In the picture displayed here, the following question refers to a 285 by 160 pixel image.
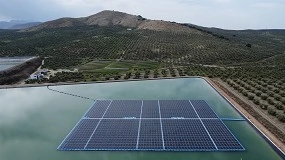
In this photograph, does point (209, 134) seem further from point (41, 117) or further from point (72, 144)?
point (41, 117)

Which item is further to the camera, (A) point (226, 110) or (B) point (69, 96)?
(B) point (69, 96)

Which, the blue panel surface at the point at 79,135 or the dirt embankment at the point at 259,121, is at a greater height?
the dirt embankment at the point at 259,121

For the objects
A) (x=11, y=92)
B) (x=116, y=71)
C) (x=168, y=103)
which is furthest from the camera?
(x=116, y=71)

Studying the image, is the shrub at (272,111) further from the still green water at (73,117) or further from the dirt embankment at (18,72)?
the dirt embankment at (18,72)

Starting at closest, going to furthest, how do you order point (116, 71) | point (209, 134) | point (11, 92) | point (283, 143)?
point (283, 143) < point (209, 134) < point (11, 92) < point (116, 71)

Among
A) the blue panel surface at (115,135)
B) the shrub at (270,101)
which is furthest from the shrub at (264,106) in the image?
the blue panel surface at (115,135)

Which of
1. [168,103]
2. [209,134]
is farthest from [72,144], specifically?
[168,103]

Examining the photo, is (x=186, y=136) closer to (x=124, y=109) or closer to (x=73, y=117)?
(x=124, y=109)
